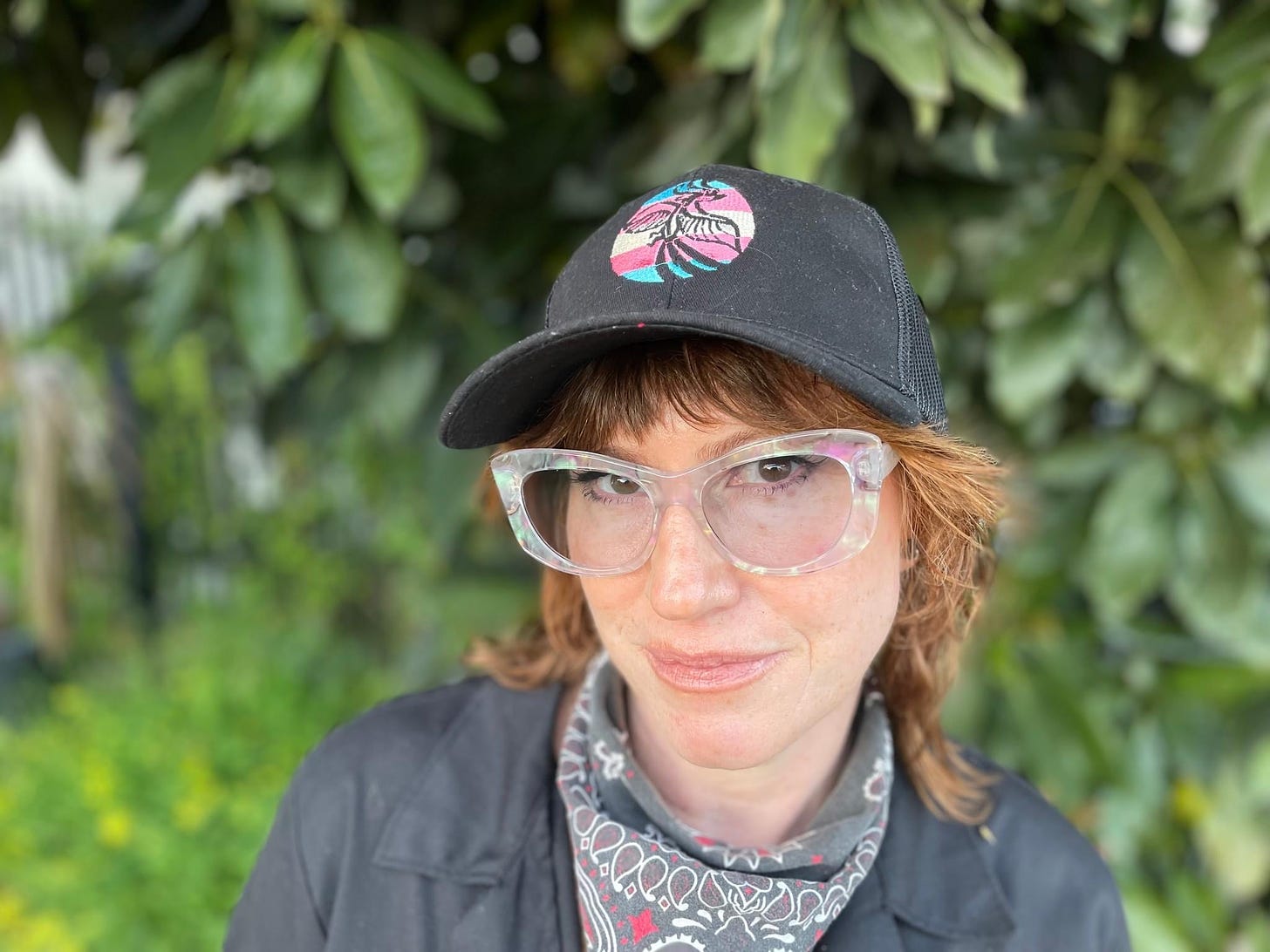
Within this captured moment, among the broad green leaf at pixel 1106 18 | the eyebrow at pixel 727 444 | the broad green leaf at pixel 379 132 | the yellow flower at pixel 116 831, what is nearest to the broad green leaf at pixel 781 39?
the broad green leaf at pixel 1106 18

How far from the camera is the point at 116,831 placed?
2361 mm

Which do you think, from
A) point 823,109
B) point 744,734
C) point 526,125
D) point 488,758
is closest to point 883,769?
point 744,734

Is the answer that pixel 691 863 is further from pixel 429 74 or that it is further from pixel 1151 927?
pixel 1151 927

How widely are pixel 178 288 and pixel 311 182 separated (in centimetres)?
31

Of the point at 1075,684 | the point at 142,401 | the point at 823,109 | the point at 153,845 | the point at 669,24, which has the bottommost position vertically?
the point at 153,845

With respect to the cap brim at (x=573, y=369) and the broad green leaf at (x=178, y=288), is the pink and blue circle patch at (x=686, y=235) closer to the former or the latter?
the cap brim at (x=573, y=369)

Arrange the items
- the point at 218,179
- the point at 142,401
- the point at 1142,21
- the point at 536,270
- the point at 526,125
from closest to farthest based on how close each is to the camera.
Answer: the point at 1142,21 → the point at 218,179 → the point at 526,125 → the point at 536,270 → the point at 142,401

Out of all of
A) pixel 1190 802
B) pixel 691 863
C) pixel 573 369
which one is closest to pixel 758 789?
pixel 691 863

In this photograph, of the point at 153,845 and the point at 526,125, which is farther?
the point at 153,845

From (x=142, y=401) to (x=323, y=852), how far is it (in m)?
3.33

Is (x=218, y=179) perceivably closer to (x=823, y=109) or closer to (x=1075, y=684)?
(x=823, y=109)

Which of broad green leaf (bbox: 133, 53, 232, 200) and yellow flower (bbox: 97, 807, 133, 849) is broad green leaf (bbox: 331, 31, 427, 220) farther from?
yellow flower (bbox: 97, 807, 133, 849)

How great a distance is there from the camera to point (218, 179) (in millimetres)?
1712

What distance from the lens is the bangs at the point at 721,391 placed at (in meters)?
0.86
